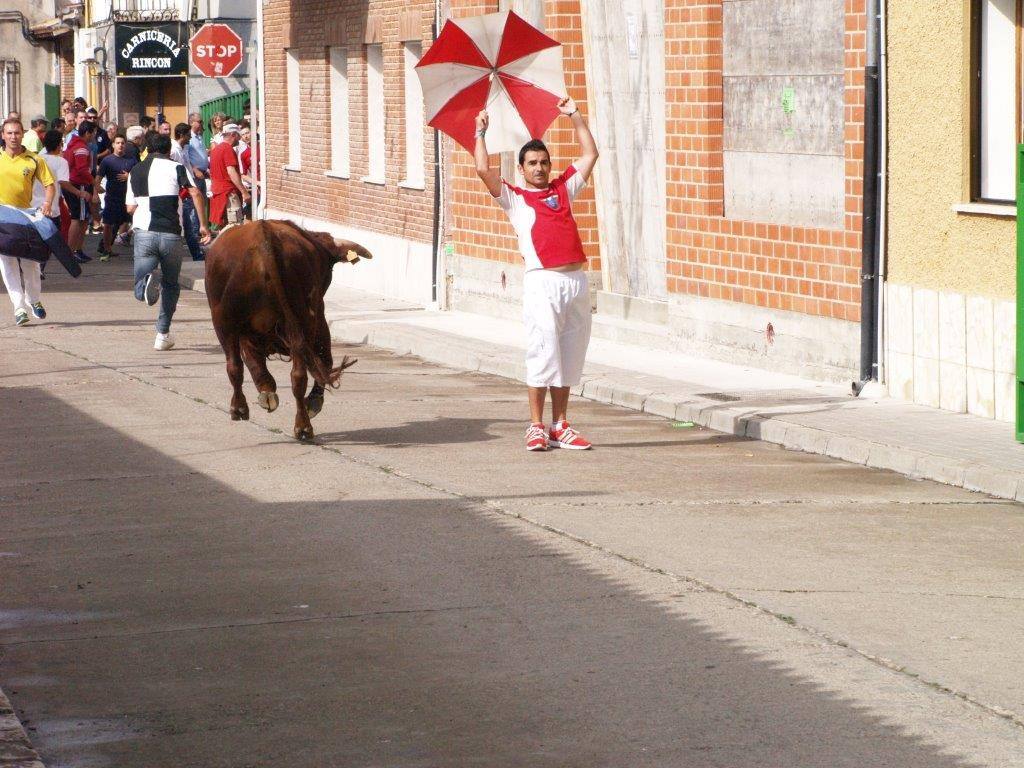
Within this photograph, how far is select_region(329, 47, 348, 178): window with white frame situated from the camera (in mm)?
26375

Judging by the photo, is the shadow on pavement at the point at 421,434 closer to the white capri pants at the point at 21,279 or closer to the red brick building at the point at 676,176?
the red brick building at the point at 676,176

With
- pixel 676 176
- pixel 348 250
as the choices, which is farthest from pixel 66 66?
pixel 348 250

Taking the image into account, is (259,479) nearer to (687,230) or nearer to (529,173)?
(529,173)

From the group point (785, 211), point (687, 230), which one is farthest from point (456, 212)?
point (785, 211)

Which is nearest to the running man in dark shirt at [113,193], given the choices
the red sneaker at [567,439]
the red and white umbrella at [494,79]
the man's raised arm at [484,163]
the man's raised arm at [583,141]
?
the red and white umbrella at [494,79]

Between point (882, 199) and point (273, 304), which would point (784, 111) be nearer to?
point (882, 199)

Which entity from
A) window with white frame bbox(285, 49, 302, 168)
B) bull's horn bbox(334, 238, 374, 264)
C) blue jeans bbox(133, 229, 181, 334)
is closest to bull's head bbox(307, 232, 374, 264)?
bull's horn bbox(334, 238, 374, 264)

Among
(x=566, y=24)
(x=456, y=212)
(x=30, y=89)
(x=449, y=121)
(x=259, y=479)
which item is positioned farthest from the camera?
(x=30, y=89)

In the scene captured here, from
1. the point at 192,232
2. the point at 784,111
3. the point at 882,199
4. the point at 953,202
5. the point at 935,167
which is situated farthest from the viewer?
the point at 192,232

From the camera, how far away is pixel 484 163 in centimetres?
1195

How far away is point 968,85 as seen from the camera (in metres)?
13.1

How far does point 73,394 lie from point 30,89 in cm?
4387

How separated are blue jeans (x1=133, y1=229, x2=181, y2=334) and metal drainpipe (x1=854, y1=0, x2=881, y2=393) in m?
6.55

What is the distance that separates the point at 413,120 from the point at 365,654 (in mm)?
16709
